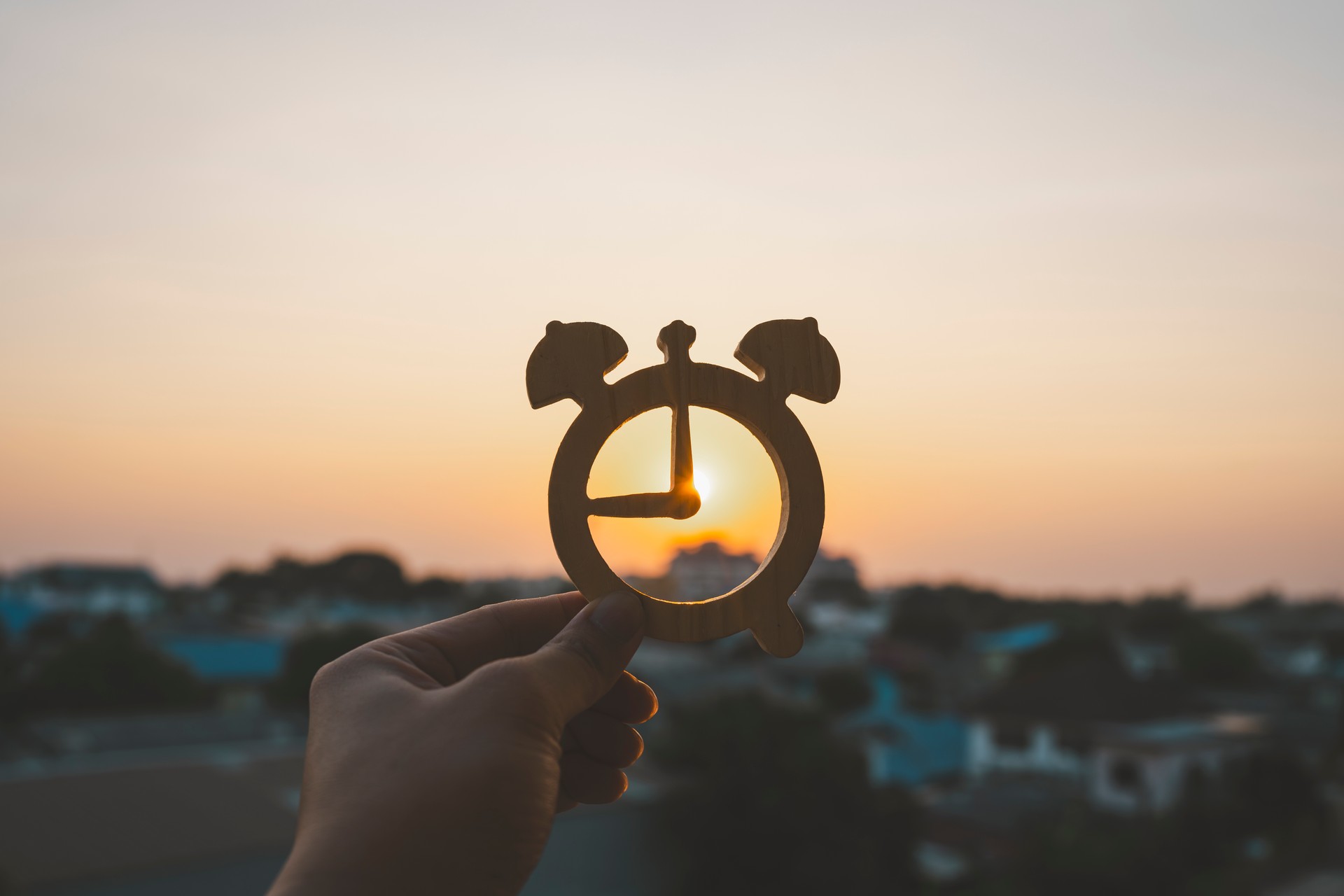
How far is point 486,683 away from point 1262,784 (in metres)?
16.2

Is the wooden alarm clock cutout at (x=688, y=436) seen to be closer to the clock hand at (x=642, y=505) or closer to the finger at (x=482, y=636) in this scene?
the clock hand at (x=642, y=505)

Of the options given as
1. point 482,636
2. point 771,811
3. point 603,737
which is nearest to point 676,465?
point 482,636

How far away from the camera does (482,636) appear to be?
177 centimetres

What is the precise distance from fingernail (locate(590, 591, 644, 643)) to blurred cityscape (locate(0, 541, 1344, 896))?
0.15m

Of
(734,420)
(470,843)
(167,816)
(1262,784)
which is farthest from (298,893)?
(1262,784)

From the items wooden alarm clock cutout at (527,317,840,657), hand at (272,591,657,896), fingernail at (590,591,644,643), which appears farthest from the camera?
wooden alarm clock cutout at (527,317,840,657)

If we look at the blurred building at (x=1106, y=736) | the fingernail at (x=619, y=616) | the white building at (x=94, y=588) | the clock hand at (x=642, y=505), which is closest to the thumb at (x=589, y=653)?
the fingernail at (x=619, y=616)

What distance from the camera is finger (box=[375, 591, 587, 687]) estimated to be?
5.46ft

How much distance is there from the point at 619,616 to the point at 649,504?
218 mm

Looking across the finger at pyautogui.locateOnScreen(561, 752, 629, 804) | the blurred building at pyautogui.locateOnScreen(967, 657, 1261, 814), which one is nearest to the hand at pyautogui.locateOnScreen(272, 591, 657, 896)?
the finger at pyautogui.locateOnScreen(561, 752, 629, 804)

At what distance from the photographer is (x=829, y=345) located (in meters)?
1.80

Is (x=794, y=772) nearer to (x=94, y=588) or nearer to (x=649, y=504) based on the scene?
(x=649, y=504)

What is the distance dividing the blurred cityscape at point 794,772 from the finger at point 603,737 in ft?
0.94

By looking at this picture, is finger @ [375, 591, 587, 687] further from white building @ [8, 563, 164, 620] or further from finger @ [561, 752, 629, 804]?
white building @ [8, 563, 164, 620]
